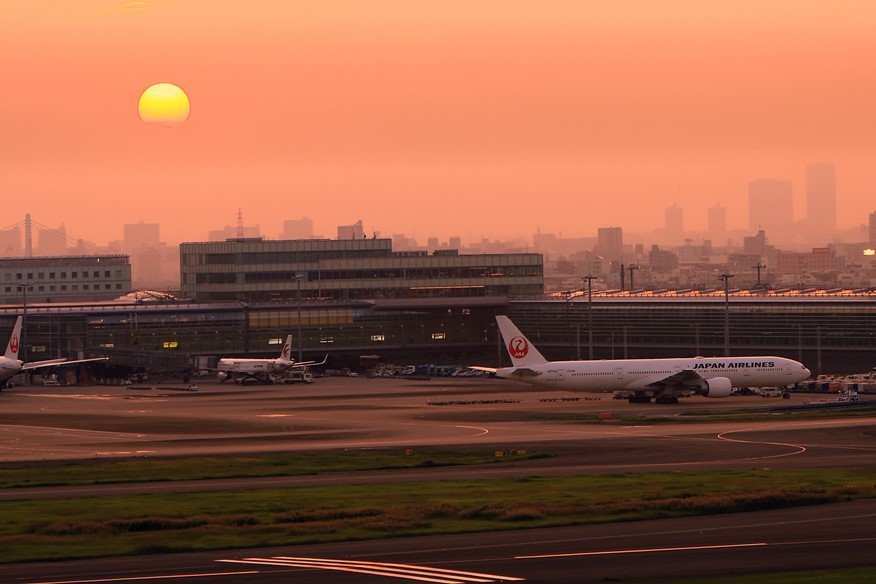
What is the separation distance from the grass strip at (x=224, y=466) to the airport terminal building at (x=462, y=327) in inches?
3197

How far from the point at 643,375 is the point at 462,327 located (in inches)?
2994

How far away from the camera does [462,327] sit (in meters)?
181

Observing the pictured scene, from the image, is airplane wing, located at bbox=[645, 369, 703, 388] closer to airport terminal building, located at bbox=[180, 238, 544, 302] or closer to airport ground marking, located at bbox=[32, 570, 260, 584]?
airport ground marking, located at bbox=[32, 570, 260, 584]

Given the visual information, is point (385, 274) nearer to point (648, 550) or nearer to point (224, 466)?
point (224, 466)

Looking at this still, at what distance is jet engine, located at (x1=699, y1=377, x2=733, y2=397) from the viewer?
106062 millimetres

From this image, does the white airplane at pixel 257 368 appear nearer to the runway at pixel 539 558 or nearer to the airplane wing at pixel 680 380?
the airplane wing at pixel 680 380

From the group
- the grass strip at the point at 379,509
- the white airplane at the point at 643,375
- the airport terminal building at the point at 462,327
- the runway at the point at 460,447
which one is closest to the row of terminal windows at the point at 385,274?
the airport terminal building at the point at 462,327

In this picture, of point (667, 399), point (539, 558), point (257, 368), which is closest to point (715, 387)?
point (667, 399)

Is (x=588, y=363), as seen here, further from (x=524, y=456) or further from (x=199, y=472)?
(x=199, y=472)

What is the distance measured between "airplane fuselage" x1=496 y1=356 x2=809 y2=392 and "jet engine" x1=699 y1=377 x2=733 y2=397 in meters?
0.62

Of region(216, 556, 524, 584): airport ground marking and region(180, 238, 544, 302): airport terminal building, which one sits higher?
region(180, 238, 544, 302): airport terminal building

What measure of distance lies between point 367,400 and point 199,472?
5282 cm

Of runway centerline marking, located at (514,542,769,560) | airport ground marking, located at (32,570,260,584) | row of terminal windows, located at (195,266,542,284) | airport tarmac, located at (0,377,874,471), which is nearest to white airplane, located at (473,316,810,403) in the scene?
airport tarmac, located at (0,377,874,471)

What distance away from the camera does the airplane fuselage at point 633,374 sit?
106 meters
